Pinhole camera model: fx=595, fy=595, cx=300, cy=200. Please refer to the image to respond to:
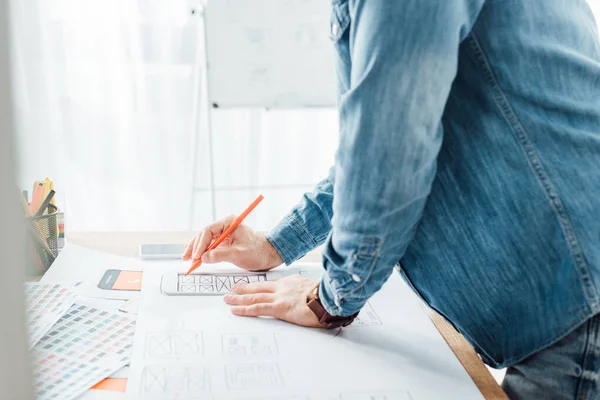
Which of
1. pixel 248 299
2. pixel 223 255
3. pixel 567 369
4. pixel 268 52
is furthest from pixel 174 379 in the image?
pixel 268 52

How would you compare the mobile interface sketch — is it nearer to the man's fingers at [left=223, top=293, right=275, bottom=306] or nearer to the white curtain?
the man's fingers at [left=223, top=293, right=275, bottom=306]

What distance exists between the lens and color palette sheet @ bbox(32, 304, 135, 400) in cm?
59

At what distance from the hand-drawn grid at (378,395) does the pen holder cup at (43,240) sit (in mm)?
515

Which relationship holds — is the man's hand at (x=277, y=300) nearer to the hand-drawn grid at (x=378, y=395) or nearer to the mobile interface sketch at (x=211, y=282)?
the mobile interface sketch at (x=211, y=282)

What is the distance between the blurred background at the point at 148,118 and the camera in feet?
7.07

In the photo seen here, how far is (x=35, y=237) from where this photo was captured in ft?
2.85

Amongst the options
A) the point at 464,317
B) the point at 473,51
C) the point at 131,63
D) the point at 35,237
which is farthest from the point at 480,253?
the point at 131,63

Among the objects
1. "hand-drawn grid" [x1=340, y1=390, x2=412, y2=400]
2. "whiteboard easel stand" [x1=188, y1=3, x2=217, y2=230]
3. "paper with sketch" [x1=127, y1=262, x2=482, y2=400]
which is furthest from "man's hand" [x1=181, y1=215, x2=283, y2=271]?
"whiteboard easel stand" [x1=188, y1=3, x2=217, y2=230]

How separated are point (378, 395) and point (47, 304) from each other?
43cm

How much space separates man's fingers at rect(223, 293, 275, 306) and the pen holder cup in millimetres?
304

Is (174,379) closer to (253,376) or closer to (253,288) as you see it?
(253,376)

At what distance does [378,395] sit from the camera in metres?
0.59

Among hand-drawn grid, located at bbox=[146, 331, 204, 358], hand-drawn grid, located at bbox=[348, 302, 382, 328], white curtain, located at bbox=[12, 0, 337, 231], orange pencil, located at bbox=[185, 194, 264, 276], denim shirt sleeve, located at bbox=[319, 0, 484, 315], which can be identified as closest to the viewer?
denim shirt sleeve, located at bbox=[319, 0, 484, 315]

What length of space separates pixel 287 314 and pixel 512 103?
36cm
